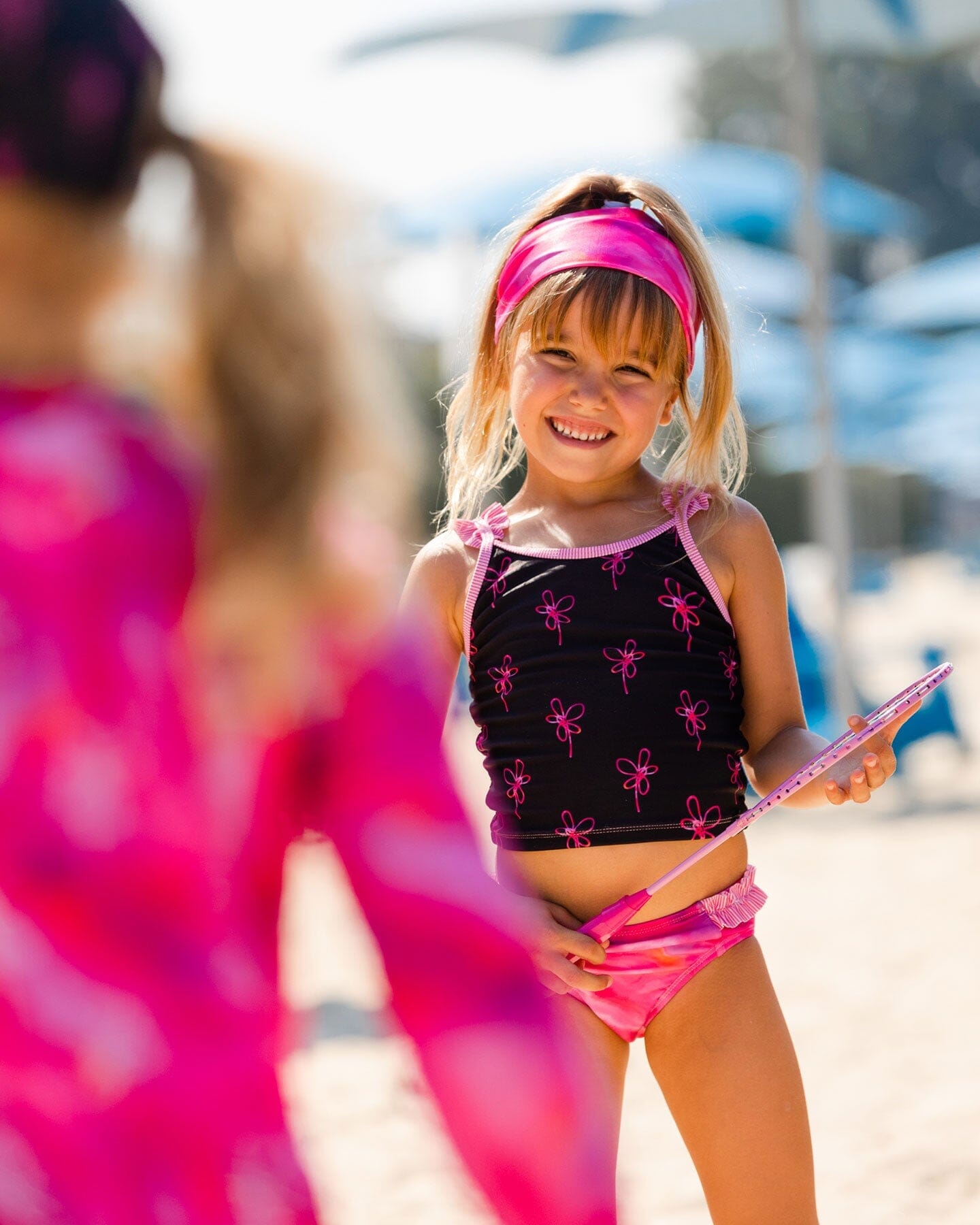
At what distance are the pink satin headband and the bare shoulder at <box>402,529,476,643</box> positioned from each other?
34 centimetres

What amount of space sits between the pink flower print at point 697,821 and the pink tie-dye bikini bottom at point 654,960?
9 centimetres

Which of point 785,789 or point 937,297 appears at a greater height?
point 785,789

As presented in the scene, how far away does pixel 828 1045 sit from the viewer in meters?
3.86

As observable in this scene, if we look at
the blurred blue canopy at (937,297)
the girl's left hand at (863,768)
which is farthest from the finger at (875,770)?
the blurred blue canopy at (937,297)

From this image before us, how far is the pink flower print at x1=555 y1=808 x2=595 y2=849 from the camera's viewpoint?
6.31ft

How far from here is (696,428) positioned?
2.08m

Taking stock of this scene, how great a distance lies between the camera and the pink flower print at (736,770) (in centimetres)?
198

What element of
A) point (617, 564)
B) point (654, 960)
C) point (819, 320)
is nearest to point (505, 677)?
point (617, 564)

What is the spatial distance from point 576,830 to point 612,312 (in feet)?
2.25

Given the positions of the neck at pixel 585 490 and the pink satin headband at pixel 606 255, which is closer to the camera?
the pink satin headband at pixel 606 255

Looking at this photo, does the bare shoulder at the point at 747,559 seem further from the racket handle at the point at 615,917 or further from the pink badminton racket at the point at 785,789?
the racket handle at the point at 615,917

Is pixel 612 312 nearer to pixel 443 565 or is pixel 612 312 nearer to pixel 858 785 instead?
pixel 443 565

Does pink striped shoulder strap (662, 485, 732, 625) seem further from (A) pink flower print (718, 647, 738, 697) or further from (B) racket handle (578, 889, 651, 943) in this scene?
(B) racket handle (578, 889, 651, 943)

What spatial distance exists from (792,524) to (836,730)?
1887cm
